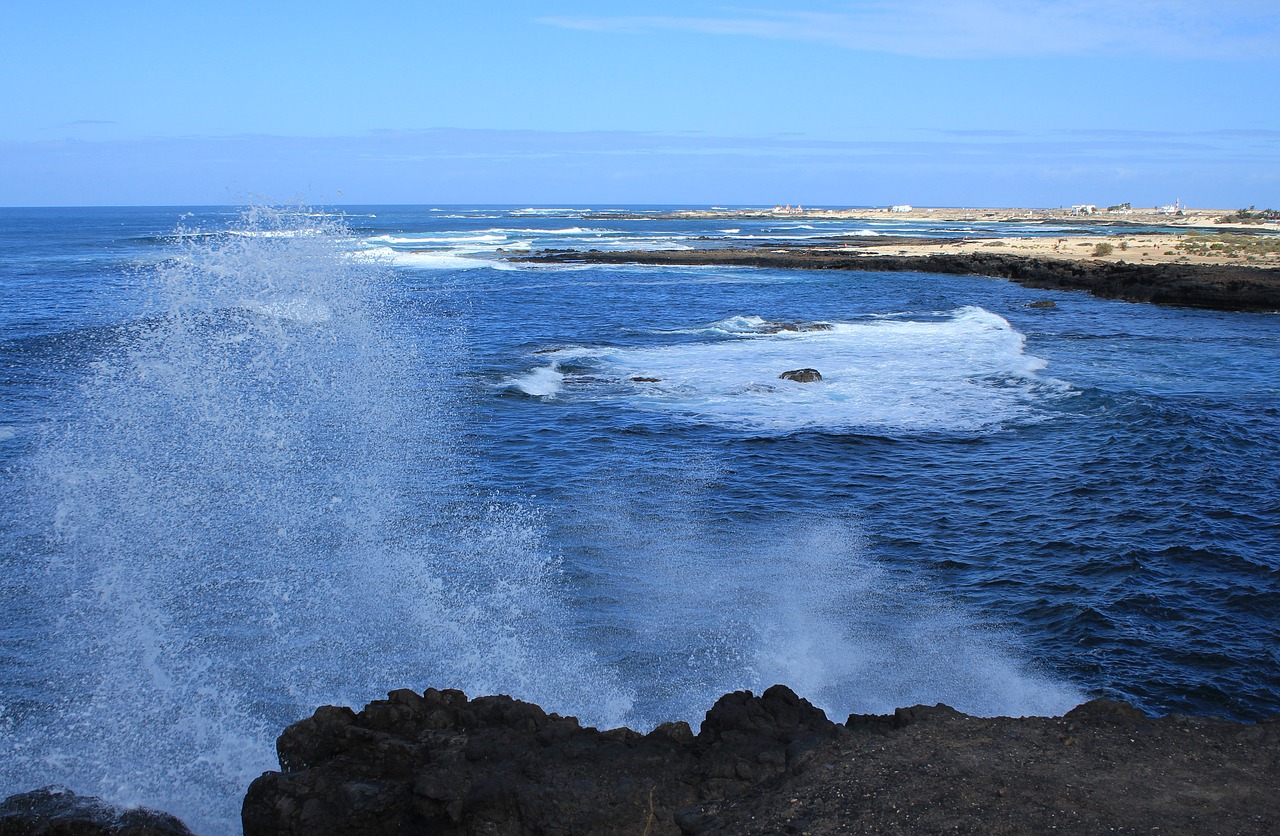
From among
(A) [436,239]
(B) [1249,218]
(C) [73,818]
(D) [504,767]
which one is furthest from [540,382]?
(B) [1249,218]

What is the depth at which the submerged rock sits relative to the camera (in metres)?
24.4

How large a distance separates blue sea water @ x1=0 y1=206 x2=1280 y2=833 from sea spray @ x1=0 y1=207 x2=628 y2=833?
0.05 m

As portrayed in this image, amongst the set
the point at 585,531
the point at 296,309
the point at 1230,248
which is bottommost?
the point at 585,531

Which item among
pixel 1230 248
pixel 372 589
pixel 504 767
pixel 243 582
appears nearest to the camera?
pixel 504 767

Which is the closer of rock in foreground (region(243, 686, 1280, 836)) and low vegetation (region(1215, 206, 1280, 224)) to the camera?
rock in foreground (region(243, 686, 1280, 836))

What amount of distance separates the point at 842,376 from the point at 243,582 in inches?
703

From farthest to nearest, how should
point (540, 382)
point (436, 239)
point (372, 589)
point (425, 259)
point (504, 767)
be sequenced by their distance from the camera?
1. point (436, 239)
2. point (425, 259)
3. point (540, 382)
4. point (372, 589)
5. point (504, 767)

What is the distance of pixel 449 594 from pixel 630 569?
2393 mm

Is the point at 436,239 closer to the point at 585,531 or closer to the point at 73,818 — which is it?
the point at 585,531

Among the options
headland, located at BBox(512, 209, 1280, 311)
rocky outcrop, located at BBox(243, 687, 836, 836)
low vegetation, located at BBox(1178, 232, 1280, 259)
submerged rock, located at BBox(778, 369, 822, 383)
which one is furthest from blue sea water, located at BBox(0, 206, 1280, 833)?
low vegetation, located at BBox(1178, 232, 1280, 259)

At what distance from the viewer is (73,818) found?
6.63 metres

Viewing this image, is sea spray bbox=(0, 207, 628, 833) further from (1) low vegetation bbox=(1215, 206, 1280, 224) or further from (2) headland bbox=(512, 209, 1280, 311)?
(1) low vegetation bbox=(1215, 206, 1280, 224)

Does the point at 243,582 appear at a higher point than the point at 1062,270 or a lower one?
lower

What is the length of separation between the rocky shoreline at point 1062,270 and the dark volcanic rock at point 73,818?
44.0 metres
